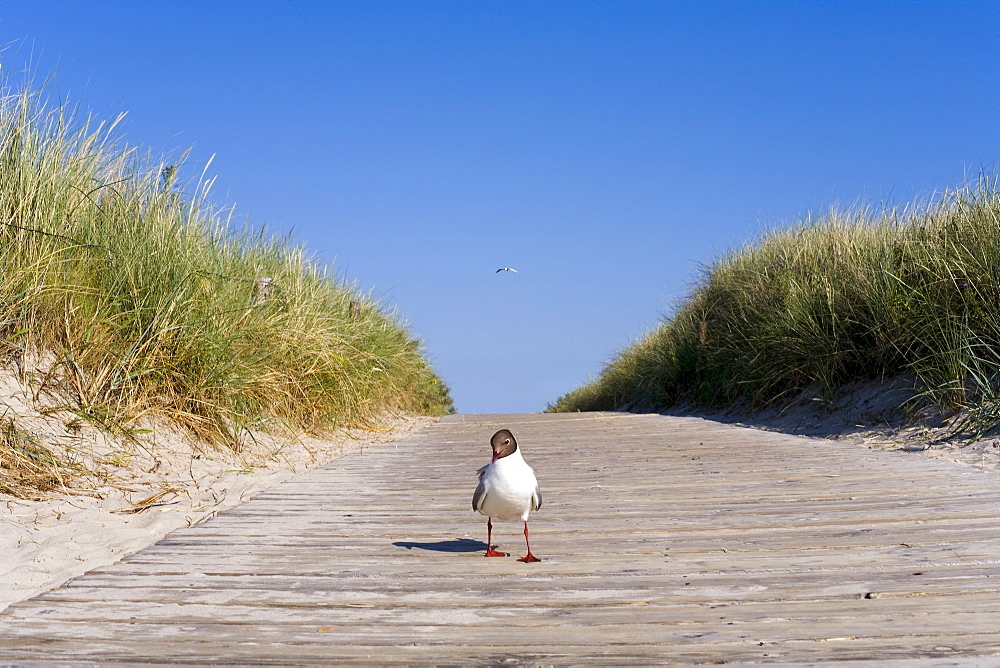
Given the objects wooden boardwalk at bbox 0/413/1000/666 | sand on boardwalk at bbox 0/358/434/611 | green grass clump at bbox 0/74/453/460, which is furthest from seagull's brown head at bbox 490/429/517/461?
green grass clump at bbox 0/74/453/460

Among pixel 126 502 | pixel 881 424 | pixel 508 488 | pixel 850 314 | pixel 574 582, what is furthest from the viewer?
pixel 850 314

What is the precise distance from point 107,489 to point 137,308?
1517mm

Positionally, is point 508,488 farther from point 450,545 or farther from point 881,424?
point 881,424

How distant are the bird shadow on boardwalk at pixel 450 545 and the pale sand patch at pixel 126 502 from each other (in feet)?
4.21

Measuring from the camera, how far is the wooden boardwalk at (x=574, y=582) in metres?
2.31

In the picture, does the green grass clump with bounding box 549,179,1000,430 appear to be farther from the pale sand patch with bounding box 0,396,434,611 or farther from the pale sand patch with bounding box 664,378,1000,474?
the pale sand patch with bounding box 0,396,434,611

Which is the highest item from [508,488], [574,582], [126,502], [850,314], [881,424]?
[850,314]

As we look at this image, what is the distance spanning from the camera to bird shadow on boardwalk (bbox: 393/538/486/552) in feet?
11.8

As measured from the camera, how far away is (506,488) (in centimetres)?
323

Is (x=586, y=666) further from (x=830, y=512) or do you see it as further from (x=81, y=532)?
(x=81, y=532)

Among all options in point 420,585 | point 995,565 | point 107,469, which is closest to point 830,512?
point 995,565

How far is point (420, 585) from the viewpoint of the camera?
117 inches

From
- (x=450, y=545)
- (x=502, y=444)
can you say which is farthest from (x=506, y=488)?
(x=450, y=545)

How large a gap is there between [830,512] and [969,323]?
13.3 feet
